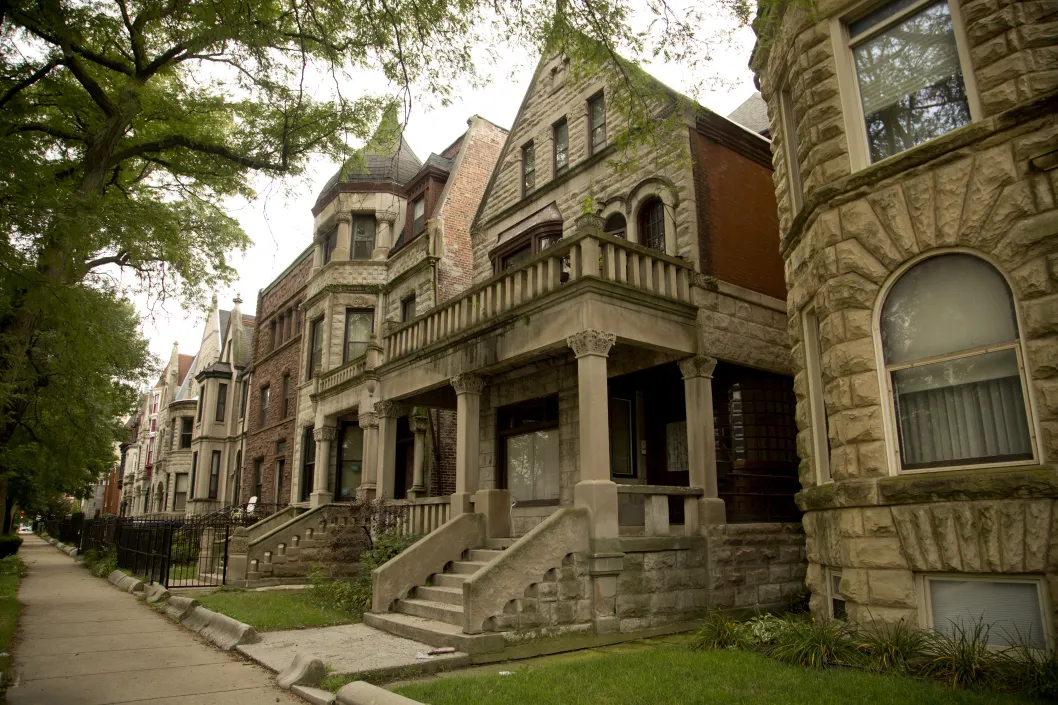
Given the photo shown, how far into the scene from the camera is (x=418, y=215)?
23.5 metres

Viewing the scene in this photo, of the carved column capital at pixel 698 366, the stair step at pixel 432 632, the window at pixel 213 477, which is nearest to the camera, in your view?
the stair step at pixel 432 632

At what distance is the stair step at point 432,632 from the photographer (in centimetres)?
861

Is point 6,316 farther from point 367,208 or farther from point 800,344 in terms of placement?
point 367,208

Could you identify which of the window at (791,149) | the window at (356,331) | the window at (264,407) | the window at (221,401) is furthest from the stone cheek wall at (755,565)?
the window at (221,401)

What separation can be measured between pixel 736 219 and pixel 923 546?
8.67m

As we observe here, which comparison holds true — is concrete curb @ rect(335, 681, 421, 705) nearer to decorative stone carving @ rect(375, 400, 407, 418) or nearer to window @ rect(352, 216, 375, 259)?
decorative stone carving @ rect(375, 400, 407, 418)

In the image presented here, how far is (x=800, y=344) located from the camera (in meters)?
9.45

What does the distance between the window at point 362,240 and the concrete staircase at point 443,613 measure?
15515 millimetres

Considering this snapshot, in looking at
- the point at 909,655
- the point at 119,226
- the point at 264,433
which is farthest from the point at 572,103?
the point at 264,433

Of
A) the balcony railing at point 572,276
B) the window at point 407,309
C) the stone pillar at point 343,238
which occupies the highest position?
the stone pillar at point 343,238

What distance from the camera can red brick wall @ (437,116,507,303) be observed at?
20656mm

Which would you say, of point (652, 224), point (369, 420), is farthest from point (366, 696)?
point (369, 420)

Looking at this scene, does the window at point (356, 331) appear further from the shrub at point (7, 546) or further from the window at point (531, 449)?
the shrub at point (7, 546)

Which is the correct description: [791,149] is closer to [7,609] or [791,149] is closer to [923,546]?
[923,546]
